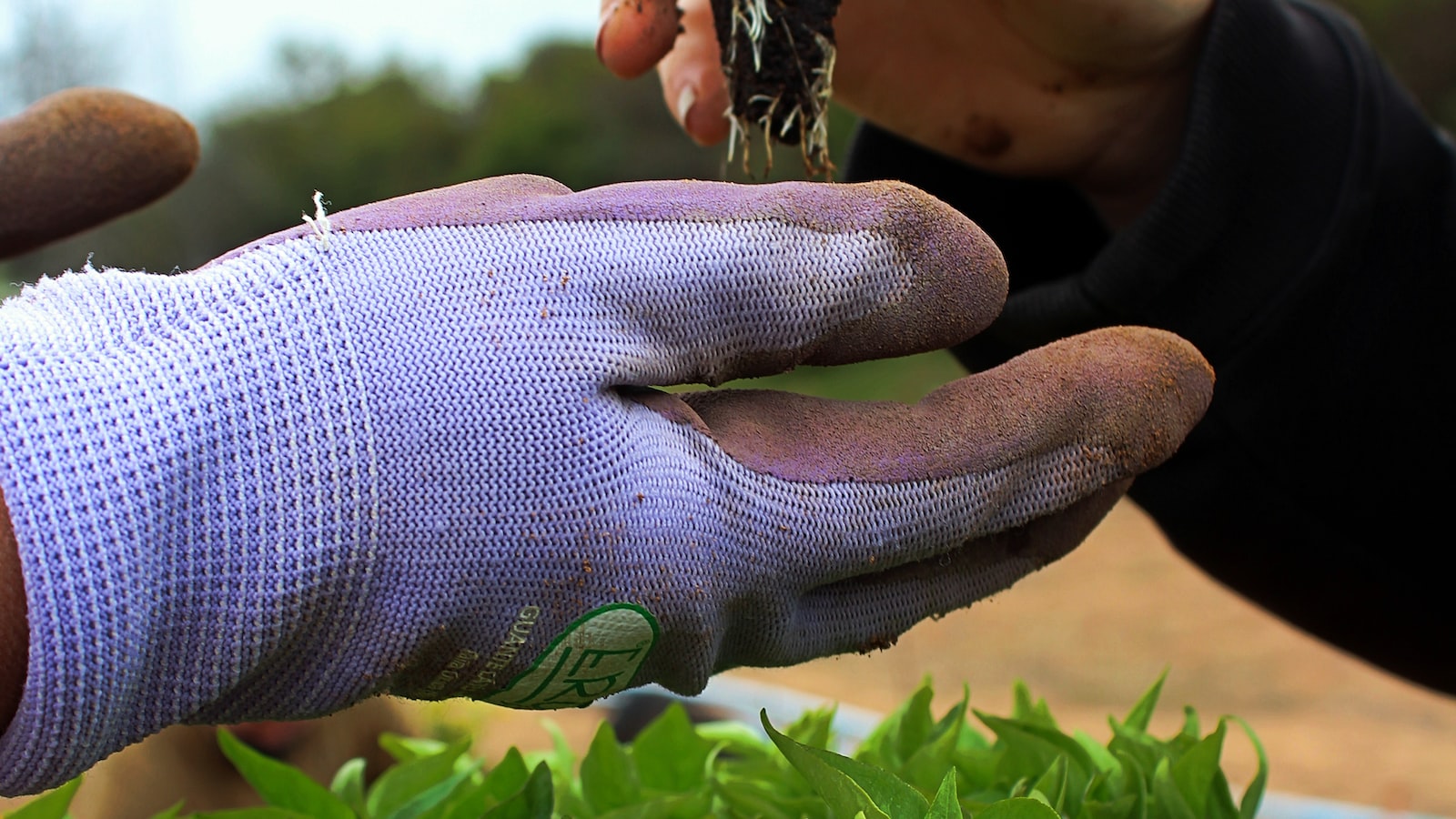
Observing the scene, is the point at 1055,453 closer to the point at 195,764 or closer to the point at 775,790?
the point at 775,790

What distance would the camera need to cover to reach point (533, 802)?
87cm

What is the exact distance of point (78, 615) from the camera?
633mm

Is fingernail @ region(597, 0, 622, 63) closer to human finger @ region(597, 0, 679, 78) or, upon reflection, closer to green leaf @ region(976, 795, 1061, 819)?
human finger @ region(597, 0, 679, 78)

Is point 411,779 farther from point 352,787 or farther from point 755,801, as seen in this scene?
point 755,801

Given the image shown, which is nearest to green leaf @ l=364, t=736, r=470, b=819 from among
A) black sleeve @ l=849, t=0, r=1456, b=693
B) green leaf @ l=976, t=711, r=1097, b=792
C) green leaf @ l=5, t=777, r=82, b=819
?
green leaf @ l=5, t=777, r=82, b=819

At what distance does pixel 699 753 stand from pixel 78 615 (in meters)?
0.61

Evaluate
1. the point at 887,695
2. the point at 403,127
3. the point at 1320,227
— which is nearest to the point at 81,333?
the point at 1320,227

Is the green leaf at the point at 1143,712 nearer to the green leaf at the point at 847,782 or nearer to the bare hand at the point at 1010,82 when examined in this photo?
the green leaf at the point at 847,782

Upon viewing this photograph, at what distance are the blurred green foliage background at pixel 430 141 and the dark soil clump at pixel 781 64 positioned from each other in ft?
20.8

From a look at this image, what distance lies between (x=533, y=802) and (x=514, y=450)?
32cm

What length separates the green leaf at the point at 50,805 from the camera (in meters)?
0.90

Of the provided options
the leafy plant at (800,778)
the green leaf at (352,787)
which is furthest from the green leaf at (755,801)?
the green leaf at (352,787)

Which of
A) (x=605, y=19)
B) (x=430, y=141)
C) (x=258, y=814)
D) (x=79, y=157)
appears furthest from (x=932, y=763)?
(x=430, y=141)

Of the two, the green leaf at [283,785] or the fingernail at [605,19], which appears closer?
the green leaf at [283,785]
